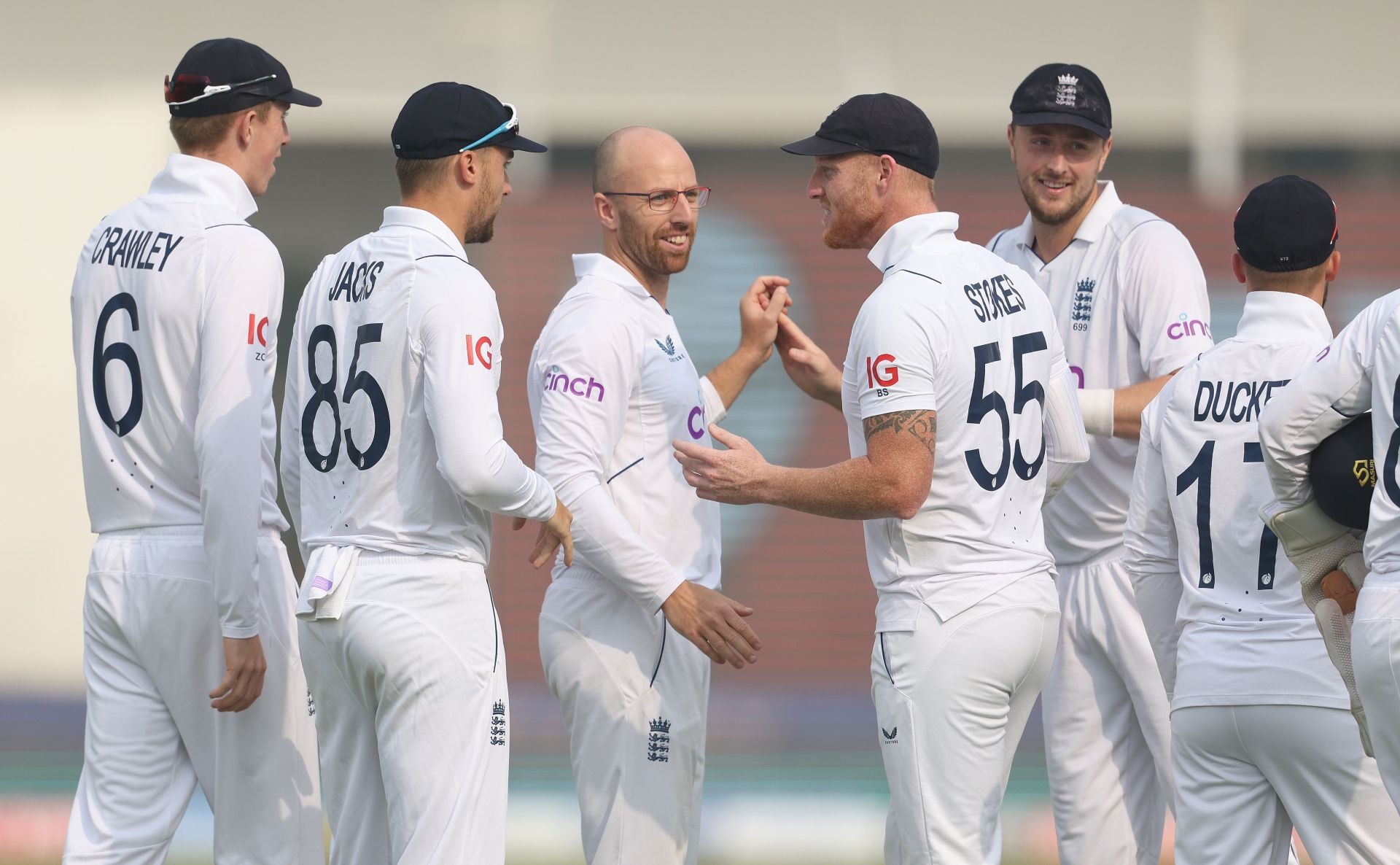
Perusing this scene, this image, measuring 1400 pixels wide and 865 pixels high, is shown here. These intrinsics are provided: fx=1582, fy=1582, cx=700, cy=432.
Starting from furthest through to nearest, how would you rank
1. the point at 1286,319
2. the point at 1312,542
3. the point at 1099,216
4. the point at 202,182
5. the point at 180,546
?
the point at 1099,216, the point at 202,182, the point at 180,546, the point at 1286,319, the point at 1312,542

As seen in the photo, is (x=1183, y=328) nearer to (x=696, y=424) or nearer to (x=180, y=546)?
(x=696, y=424)

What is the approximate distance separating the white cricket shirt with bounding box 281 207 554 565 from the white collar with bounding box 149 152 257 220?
0.47 meters

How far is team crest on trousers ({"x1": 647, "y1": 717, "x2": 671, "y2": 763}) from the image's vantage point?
457cm

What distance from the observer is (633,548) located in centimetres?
446

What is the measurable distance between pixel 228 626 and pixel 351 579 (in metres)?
0.42

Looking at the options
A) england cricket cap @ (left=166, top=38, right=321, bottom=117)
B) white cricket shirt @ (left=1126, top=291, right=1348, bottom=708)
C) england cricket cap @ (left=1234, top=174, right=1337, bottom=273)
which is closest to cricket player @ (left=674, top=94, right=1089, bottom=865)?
white cricket shirt @ (left=1126, top=291, right=1348, bottom=708)

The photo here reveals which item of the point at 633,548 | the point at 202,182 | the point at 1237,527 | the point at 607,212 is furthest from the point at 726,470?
the point at 202,182

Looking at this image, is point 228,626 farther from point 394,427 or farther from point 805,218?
point 805,218

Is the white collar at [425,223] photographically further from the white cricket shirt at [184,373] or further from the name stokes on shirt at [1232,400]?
the name stokes on shirt at [1232,400]

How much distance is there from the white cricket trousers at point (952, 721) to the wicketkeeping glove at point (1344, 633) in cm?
72

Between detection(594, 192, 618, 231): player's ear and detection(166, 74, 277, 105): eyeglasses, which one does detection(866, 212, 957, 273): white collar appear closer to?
detection(594, 192, 618, 231): player's ear

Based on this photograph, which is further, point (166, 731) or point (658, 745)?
point (658, 745)

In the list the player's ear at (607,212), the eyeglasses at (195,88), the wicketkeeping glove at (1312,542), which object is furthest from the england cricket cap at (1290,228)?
the eyeglasses at (195,88)

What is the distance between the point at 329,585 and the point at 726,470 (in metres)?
1.07
